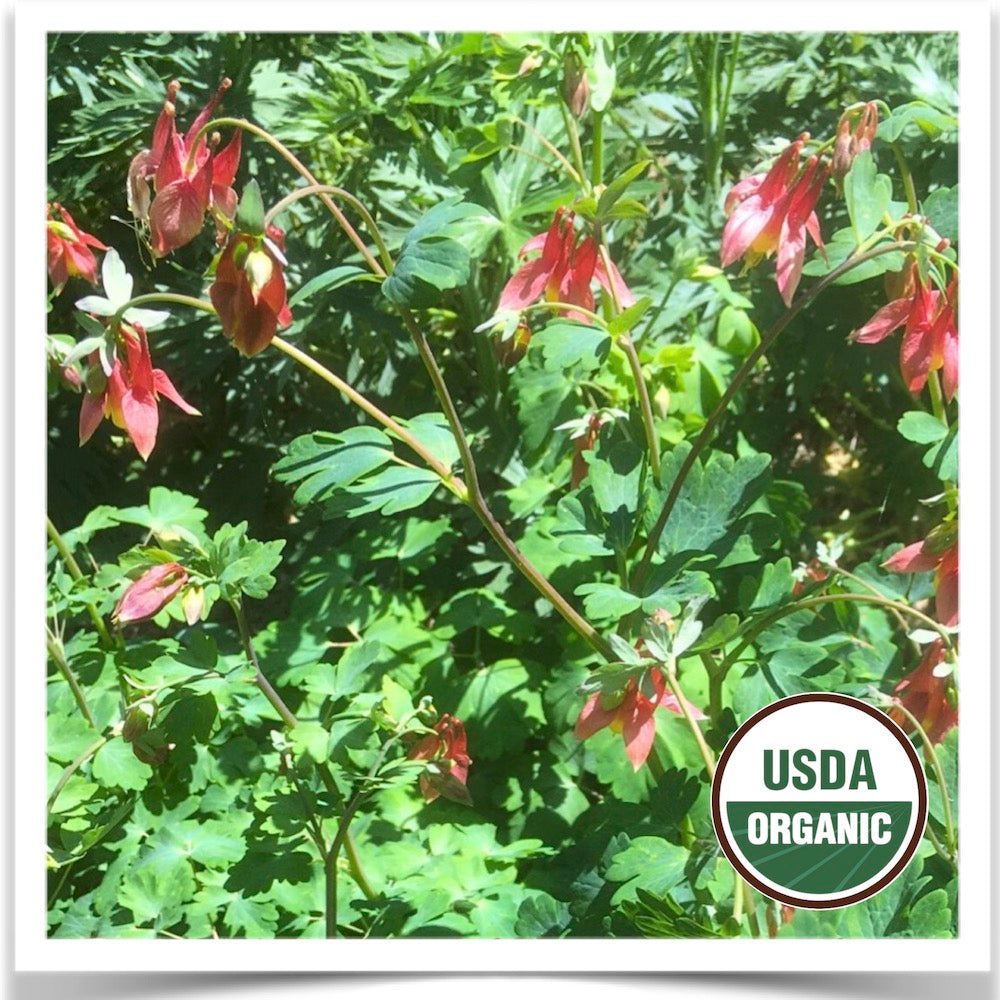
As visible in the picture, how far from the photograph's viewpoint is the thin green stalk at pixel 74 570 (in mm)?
892

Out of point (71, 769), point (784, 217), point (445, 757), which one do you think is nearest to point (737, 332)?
point (784, 217)

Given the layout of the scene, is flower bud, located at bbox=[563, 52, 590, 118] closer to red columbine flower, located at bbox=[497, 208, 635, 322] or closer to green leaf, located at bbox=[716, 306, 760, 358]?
red columbine flower, located at bbox=[497, 208, 635, 322]

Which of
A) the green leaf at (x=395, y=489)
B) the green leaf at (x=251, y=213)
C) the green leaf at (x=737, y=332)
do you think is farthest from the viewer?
the green leaf at (x=737, y=332)

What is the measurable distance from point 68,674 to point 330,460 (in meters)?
0.28

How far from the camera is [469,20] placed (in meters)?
0.87

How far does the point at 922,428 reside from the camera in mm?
883

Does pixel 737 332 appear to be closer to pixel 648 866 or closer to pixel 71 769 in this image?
pixel 648 866

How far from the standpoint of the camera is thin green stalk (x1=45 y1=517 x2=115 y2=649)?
892 millimetres

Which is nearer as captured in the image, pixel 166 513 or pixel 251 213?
pixel 251 213

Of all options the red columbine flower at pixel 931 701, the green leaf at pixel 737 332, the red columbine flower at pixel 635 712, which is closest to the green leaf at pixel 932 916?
the red columbine flower at pixel 931 701

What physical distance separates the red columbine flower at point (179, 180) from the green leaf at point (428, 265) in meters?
0.14

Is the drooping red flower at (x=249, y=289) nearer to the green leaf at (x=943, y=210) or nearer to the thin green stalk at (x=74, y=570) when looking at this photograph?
the thin green stalk at (x=74, y=570)

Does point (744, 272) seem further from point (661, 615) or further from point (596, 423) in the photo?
point (661, 615)

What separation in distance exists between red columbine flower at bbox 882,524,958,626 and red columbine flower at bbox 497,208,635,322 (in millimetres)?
333
